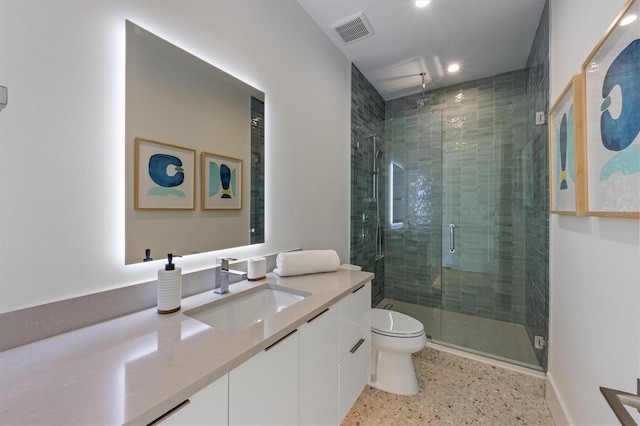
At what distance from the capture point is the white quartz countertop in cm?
50

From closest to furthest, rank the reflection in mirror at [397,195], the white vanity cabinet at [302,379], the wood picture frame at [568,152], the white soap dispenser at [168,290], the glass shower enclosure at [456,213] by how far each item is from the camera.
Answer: the white vanity cabinet at [302,379], the white soap dispenser at [168,290], the wood picture frame at [568,152], the glass shower enclosure at [456,213], the reflection in mirror at [397,195]

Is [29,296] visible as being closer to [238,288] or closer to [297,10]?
[238,288]

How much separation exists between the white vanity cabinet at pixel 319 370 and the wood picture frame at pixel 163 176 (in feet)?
2.58

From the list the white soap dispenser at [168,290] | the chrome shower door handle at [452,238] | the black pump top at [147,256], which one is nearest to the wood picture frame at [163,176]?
the black pump top at [147,256]

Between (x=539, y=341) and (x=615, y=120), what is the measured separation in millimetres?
1810

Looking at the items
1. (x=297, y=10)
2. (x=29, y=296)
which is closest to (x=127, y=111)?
(x=29, y=296)

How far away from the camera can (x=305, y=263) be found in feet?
5.03

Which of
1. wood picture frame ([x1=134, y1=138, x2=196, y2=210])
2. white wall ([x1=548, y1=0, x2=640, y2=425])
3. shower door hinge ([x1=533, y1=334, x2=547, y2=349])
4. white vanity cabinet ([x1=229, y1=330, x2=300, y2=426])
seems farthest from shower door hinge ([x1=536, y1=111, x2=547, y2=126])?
wood picture frame ([x1=134, y1=138, x2=196, y2=210])

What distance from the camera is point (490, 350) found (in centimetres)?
212

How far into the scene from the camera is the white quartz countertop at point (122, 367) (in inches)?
19.9

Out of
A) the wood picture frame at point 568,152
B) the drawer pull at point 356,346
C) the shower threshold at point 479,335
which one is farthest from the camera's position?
the shower threshold at point 479,335

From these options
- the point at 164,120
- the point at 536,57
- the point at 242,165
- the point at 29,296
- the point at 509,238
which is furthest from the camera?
the point at 509,238

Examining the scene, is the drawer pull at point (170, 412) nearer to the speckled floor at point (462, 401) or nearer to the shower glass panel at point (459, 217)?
the speckled floor at point (462, 401)

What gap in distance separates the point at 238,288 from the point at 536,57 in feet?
9.23
